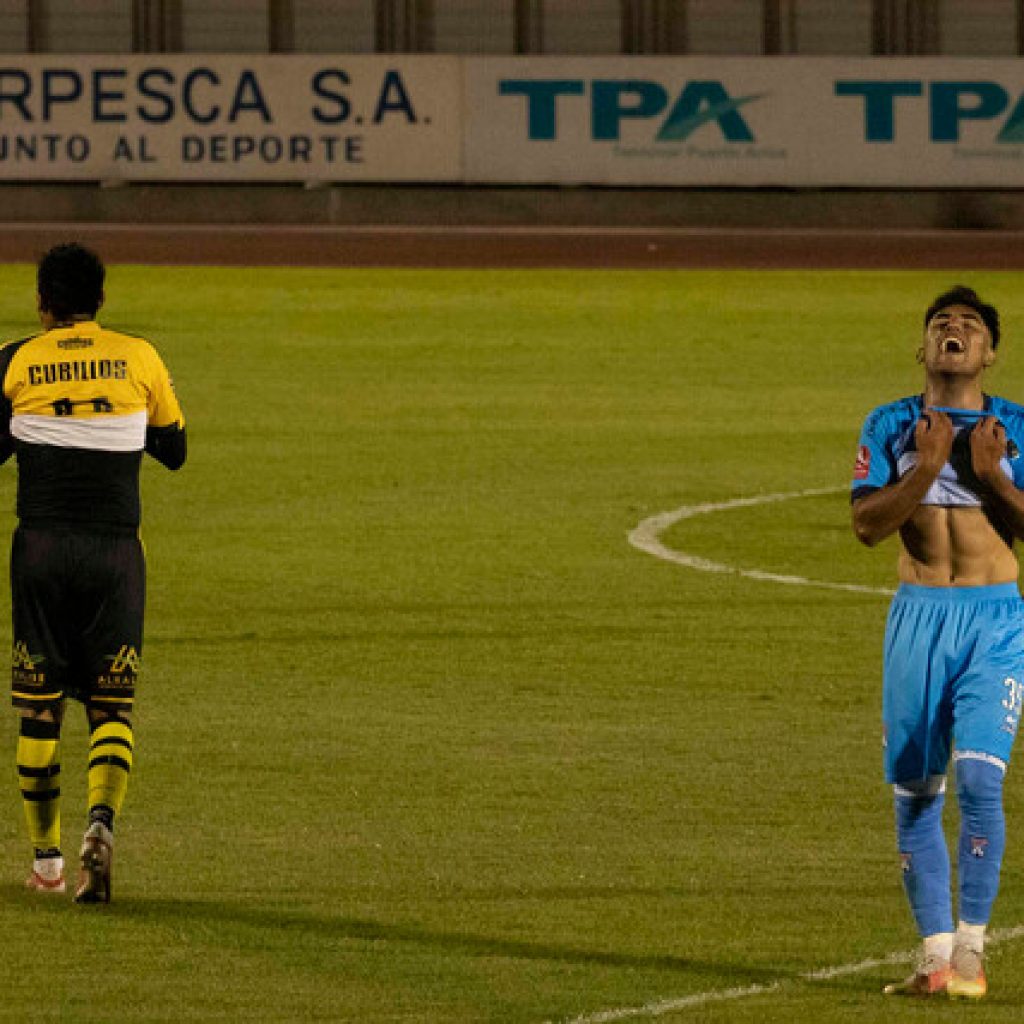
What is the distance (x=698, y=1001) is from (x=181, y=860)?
2.44m

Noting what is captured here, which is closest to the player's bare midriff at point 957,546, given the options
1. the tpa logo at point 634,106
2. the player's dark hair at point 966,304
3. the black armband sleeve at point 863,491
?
the black armband sleeve at point 863,491

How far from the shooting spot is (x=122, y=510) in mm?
9320

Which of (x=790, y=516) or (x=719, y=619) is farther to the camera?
(x=790, y=516)

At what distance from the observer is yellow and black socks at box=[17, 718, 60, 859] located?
9359 mm

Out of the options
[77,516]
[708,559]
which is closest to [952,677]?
[77,516]

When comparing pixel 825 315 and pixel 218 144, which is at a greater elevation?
pixel 218 144

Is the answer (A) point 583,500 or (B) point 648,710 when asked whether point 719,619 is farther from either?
(A) point 583,500

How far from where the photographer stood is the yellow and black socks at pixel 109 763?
30.3 feet

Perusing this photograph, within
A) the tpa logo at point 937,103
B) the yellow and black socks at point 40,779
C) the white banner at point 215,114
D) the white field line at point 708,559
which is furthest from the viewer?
the tpa logo at point 937,103

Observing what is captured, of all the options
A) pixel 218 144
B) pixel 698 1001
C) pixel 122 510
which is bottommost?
pixel 698 1001

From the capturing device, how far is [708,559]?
18.2 m

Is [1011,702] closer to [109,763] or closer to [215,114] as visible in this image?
[109,763]

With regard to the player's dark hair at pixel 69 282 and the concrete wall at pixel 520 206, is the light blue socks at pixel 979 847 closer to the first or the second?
the player's dark hair at pixel 69 282

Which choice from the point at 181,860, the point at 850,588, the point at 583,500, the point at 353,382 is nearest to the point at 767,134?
the point at 353,382
